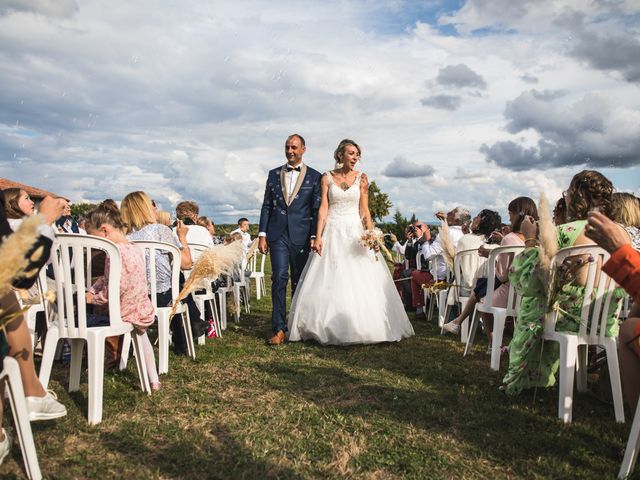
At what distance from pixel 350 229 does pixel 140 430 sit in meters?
4.07

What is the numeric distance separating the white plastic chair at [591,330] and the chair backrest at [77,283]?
10.5 feet

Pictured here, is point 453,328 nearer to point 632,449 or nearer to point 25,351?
point 632,449

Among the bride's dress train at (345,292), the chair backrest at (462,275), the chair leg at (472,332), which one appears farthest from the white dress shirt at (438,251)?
the chair leg at (472,332)

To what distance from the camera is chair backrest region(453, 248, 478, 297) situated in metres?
7.27

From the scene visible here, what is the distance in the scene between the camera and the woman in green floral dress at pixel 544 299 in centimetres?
385

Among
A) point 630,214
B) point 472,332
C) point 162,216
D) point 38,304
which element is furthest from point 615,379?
point 162,216

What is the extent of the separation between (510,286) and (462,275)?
1997 millimetres

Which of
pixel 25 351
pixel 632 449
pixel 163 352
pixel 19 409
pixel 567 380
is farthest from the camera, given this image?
pixel 163 352

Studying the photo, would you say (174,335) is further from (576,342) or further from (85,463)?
(576,342)

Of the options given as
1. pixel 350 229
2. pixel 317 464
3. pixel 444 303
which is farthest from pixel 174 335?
pixel 444 303

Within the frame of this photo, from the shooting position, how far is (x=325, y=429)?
3551 mm

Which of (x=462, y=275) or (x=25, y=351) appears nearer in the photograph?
(x=25, y=351)

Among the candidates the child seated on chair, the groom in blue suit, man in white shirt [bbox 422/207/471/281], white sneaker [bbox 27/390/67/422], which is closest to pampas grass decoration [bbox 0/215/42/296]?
white sneaker [bbox 27/390/67/422]

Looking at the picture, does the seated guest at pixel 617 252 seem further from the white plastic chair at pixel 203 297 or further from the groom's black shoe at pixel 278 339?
the white plastic chair at pixel 203 297
